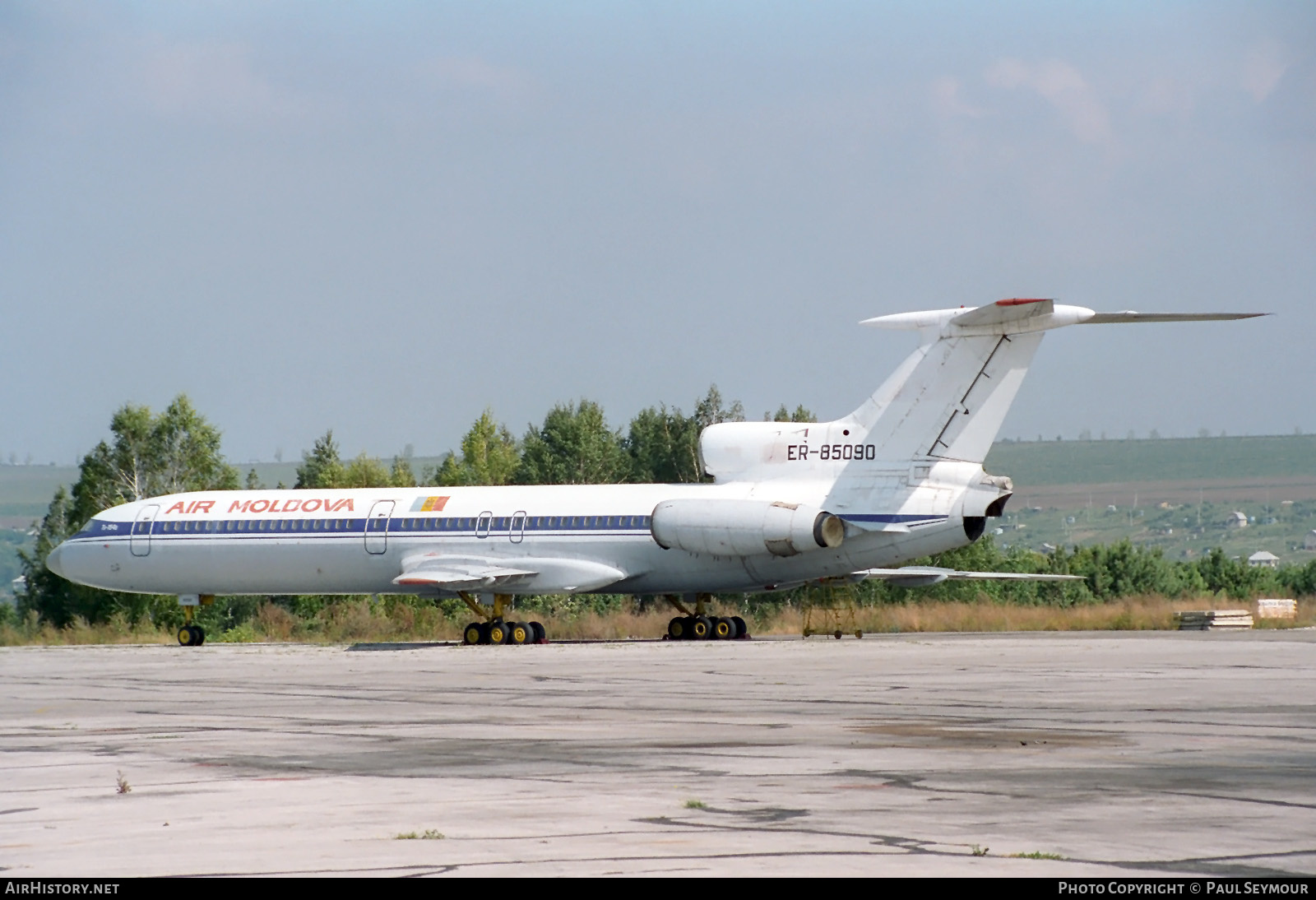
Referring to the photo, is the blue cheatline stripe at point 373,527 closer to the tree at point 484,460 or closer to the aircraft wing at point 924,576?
the aircraft wing at point 924,576

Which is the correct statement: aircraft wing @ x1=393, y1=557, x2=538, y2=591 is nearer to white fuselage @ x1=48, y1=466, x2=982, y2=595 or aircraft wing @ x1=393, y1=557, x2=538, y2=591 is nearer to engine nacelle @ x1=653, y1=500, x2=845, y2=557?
white fuselage @ x1=48, y1=466, x2=982, y2=595

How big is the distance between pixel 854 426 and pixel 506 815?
81.7 ft

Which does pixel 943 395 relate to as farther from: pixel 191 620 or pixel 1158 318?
pixel 191 620

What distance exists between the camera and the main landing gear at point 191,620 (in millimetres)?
41875

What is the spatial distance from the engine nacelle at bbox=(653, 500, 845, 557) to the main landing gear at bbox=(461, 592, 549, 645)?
411cm

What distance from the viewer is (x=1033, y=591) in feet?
193

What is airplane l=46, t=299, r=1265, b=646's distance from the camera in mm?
33562

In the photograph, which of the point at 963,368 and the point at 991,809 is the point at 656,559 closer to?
the point at 963,368

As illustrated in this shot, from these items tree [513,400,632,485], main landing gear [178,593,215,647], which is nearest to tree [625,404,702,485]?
tree [513,400,632,485]

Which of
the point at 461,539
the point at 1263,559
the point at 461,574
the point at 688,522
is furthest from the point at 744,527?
the point at 1263,559

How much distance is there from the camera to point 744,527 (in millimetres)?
35094

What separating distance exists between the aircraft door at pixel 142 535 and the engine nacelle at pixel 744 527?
517 inches

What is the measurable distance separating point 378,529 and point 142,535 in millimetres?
6408

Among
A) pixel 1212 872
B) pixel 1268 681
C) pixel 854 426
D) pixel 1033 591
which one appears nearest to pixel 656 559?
pixel 854 426
